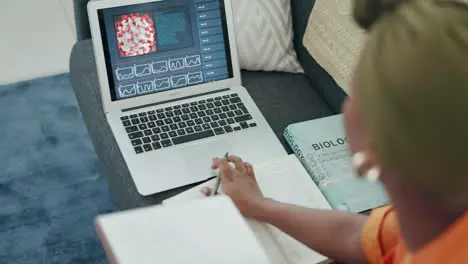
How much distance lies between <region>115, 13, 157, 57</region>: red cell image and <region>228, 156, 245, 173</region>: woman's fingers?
12.4 inches

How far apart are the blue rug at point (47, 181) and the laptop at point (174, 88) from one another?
0.52 metres

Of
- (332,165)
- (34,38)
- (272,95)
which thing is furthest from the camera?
(34,38)

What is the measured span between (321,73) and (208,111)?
0.30m

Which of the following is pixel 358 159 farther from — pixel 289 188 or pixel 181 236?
pixel 289 188

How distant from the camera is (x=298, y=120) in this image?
1.40 meters

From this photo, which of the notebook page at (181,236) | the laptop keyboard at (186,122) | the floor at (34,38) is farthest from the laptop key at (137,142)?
the floor at (34,38)

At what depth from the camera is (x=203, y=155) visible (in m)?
1.23

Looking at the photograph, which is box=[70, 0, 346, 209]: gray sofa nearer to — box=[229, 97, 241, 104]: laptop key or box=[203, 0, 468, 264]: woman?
box=[229, 97, 241, 104]: laptop key

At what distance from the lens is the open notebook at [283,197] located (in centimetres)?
103

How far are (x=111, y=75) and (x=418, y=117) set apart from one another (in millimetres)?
874

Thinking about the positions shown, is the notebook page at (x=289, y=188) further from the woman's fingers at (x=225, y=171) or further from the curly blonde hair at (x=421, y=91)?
the curly blonde hair at (x=421, y=91)

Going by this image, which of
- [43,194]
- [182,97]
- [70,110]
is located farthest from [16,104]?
[182,97]

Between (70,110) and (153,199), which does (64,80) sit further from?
(153,199)

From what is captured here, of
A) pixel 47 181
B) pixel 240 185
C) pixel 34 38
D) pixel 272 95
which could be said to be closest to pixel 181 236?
pixel 240 185
